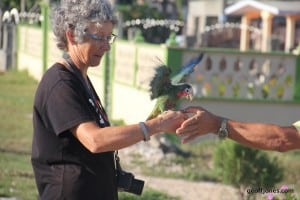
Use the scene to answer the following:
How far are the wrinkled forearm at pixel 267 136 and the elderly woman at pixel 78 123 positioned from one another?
1.11 feet

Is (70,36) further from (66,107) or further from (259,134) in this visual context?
(259,134)

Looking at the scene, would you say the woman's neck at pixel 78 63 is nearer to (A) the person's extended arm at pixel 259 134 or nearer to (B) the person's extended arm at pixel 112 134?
(B) the person's extended arm at pixel 112 134

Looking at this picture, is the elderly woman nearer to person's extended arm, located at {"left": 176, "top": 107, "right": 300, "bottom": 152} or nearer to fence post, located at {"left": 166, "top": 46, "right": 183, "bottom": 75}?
person's extended arm, located at {"left": 176, "top": 107, "right": 300, "bottom": 152}

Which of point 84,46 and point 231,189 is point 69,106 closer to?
point 84,46

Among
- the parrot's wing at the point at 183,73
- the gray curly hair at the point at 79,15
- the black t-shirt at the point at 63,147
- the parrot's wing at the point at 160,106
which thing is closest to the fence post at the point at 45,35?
the parrot's wing at the point at 183,73

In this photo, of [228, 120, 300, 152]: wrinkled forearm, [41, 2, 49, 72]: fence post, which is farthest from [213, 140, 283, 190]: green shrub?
[41, 2, 49, 72]: fence post

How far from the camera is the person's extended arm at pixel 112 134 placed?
3.48 metres

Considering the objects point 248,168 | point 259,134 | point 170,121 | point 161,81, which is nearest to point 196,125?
point 170,121

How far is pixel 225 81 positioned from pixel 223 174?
4.39 m

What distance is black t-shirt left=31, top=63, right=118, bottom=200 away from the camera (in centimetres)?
359

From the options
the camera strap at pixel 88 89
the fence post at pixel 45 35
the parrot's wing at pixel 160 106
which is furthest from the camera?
the fence post at pixel 45 35

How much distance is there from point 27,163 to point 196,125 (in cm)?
643

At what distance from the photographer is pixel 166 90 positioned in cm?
406

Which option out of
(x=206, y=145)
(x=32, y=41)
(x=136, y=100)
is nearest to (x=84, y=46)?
(x=206, y=145)
